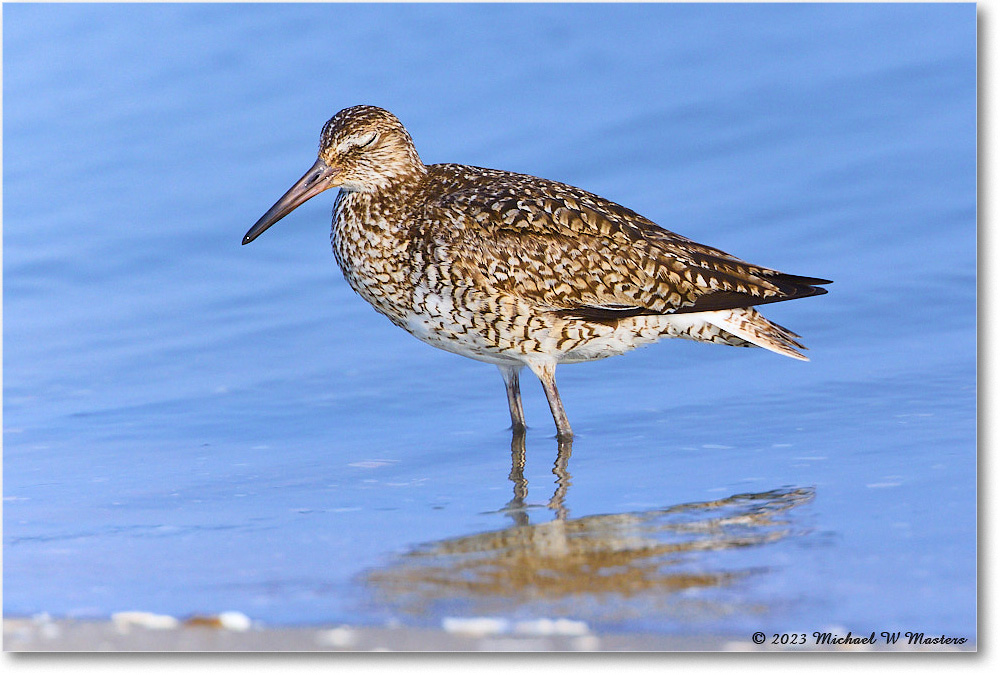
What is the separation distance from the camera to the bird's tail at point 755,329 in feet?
29.3

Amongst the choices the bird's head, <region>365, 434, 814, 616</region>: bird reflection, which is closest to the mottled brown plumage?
the bird's head

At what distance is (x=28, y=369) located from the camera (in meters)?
10.8

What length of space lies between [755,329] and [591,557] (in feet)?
9.90

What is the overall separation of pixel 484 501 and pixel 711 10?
9069 mm

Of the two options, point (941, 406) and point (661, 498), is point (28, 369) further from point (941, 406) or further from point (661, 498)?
point (941, 406)

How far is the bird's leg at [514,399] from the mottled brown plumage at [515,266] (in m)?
0.24

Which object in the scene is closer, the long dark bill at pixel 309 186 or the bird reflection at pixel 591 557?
the bird reflection at pixel 591 557

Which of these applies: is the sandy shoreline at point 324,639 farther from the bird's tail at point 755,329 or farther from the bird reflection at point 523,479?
the bird's tail at point 755,329

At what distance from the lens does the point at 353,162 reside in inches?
351

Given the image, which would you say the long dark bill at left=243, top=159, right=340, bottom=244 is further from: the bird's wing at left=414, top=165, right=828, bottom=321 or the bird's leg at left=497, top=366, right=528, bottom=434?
the bird's leg at left=497, top=366, right=528, bottom=434

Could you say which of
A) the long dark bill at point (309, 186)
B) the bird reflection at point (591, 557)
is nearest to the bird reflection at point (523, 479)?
the bird reflection at point (591, 557)

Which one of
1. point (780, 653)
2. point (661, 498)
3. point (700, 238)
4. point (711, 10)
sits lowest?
point (780, 653)

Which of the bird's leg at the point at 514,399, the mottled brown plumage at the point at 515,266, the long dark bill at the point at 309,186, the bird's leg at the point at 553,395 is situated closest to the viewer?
the mottled brown plumage at the point at 515,266

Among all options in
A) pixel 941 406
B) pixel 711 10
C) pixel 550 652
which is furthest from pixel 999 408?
pixel 711 10
